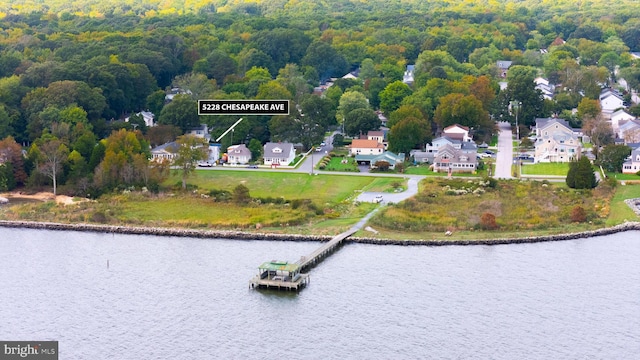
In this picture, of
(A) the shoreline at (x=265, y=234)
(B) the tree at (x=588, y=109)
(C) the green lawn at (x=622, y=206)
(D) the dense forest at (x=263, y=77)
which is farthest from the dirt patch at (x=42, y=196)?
(B) the tree at (x=588, y=109)

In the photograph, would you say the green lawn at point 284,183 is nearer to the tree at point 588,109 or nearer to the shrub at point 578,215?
the shrub at point 578,215

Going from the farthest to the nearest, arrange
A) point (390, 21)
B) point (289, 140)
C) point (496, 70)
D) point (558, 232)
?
point (390, 21), point (496, 70), point (289, 140), point (558, 232)

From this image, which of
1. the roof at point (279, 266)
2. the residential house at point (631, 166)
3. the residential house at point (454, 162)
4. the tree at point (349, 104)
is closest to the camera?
the roof at point (279, 266)

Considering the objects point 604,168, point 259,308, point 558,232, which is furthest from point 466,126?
point 259,308

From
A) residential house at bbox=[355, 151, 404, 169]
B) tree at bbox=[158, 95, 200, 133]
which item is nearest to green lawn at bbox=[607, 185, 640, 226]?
residential house at bbox=[355, 151, 404, 169]

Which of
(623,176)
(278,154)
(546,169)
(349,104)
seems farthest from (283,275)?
(349,104)

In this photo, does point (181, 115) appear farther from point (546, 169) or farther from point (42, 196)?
point (546, 169)

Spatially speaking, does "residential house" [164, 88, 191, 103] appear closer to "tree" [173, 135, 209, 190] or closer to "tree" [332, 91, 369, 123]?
"tree" [332, 91, 369, 123]

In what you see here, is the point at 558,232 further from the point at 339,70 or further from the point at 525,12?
the point at 525,12
